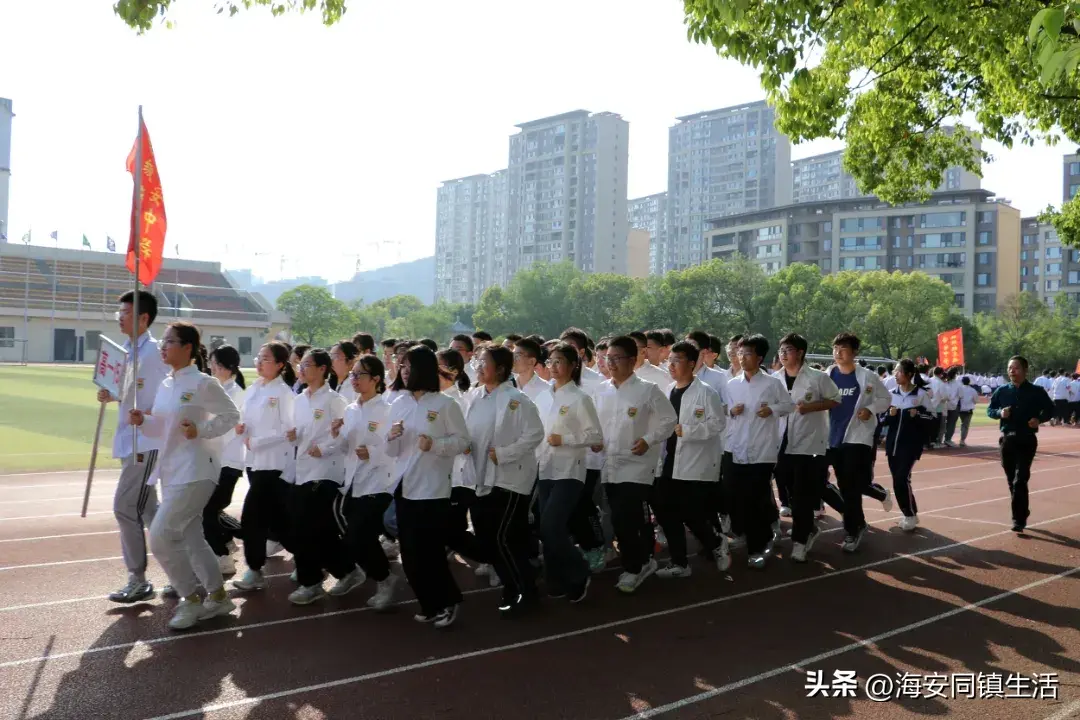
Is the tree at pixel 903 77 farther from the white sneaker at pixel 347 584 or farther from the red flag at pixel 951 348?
the red flag at pixel 951 348

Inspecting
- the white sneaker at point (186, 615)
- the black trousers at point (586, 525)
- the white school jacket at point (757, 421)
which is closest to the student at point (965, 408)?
the white school jacket at point (757, 421)

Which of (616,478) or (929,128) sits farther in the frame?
(929,128)

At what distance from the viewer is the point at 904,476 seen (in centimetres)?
1063

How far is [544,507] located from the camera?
22.8ft

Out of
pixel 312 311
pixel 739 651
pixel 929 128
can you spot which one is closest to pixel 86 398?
pixel 929 128

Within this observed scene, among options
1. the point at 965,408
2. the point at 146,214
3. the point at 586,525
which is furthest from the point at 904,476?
the point at 965,408

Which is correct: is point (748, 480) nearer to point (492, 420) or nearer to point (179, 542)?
point (492, 420)

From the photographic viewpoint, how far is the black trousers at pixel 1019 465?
10.4 m

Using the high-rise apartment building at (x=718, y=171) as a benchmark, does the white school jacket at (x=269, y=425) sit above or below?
below

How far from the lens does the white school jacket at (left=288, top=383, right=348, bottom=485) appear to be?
693cm

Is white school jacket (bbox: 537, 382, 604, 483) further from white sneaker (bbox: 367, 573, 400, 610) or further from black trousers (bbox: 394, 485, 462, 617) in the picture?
white sneaker (bbox: 367, 573, 400, 610)

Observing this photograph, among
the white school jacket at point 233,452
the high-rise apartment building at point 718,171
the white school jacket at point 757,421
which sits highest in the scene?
the high-rise apartment building at point 718,171

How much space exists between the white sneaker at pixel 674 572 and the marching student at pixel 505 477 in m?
1.56

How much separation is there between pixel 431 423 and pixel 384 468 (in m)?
0.53
